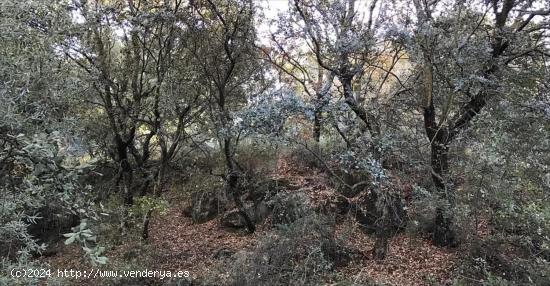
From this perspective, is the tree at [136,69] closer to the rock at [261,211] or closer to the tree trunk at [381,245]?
the rock at [261,211]

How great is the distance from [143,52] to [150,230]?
4474mm

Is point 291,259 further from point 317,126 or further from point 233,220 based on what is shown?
point 233,220

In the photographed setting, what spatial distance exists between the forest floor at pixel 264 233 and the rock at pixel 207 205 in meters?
0.22

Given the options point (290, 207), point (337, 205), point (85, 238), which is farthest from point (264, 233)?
point (85, 238)

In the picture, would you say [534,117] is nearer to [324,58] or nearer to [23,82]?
[324,58]

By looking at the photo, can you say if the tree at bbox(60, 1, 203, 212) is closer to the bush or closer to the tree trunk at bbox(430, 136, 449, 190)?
the bush

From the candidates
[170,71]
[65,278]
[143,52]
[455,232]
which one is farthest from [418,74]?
[65,278]

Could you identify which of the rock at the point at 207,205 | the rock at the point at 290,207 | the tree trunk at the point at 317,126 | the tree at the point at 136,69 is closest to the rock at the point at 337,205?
the rock at the point at 290,207

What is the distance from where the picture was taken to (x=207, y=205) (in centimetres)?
1042

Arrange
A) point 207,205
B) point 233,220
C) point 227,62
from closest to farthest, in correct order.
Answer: point 227,62, point 233,220, point 207,205

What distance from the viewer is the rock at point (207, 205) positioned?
1023 cm

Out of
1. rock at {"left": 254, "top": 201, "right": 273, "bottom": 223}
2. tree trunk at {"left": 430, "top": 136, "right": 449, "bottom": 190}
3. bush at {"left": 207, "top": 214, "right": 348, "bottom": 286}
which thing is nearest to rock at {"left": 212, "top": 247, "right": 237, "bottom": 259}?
bush at {"left": 207, "top": 214, "right": 348, "bottom": 286}

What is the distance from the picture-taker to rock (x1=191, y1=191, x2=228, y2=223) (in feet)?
33.6

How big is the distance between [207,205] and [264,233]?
9.09 feet
